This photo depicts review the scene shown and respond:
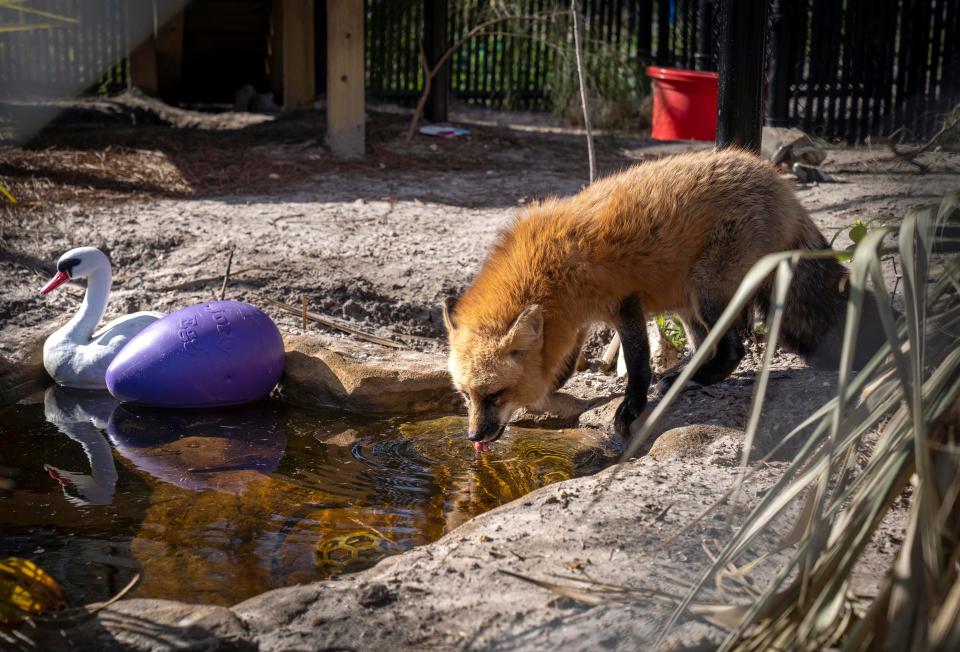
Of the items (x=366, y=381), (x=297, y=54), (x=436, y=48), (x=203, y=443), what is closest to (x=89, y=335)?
(x=203, y=443)

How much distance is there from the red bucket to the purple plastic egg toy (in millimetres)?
6986

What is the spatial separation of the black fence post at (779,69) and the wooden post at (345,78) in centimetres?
468

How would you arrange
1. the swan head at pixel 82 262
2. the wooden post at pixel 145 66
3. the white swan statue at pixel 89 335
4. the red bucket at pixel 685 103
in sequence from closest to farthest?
the white swan statue at pixel 89 335 → the swan head at pixel 82 262 → the red bucket at pixel 685 103 → the wooden post at pixel 145 66

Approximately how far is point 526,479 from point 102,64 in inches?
463

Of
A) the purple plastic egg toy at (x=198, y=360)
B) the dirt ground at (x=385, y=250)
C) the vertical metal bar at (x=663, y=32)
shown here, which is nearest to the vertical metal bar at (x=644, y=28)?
the vertical metal bar at (x=663, y=32)

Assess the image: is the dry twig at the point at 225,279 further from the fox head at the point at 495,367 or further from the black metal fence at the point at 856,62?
the black metal fence at the point at 856,62

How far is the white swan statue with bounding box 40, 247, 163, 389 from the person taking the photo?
5.71 meters

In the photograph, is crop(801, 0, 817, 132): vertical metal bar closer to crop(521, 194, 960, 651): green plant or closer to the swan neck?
the swan neck

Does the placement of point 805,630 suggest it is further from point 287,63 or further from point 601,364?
point 287,63

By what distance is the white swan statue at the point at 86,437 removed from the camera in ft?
14.5

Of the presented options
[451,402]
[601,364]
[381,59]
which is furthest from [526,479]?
[381,59]

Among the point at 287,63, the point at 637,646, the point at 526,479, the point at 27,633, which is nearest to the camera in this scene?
the point at 637,646

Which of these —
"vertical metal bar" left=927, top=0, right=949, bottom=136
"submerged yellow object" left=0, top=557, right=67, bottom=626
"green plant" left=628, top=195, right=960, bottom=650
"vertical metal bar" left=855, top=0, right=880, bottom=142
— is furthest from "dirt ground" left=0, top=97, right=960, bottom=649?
"vertical metal bar" left=927, top=0, right=949, bottom=136

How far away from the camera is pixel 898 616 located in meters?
1.92
